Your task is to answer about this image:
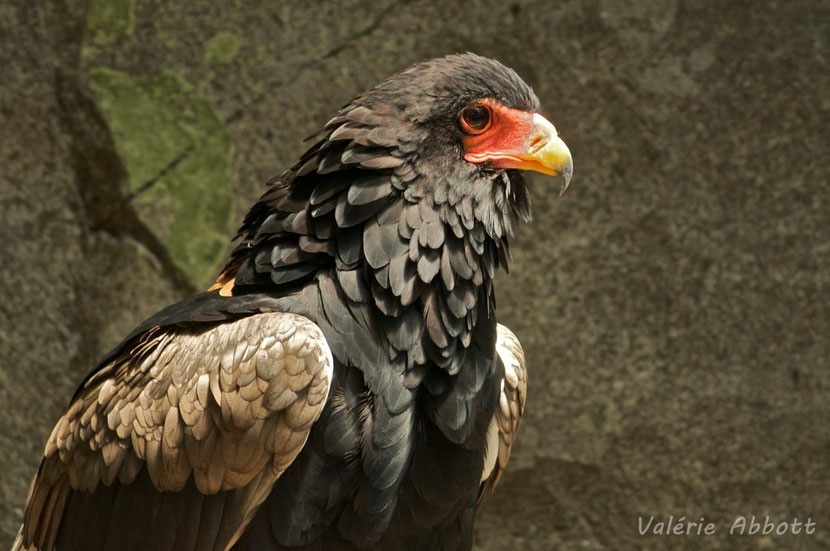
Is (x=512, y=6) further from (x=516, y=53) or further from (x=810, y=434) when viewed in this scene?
(x=810, y=434)

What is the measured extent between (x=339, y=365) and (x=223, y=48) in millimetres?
2710

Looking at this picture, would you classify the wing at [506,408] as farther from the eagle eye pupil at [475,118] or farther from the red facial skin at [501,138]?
the eagle eye pupil at [475,118]

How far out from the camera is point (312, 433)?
3295 millimetres

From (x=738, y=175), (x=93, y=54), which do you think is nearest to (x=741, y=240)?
(x=738, y=175)

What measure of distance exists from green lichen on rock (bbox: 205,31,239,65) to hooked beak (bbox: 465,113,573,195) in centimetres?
231

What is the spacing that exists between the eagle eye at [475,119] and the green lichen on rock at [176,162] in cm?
227

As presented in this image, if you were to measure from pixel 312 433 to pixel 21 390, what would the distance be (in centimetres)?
267

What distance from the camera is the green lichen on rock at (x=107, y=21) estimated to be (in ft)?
17.7

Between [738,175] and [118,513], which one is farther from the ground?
[118,513]

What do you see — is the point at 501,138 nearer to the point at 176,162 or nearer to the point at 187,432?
the point at 187,432

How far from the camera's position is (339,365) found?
3.30m

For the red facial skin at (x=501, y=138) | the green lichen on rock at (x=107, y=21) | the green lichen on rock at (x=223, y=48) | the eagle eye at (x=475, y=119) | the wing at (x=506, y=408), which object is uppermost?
the green lichen on rock at (x=107, y=21)
